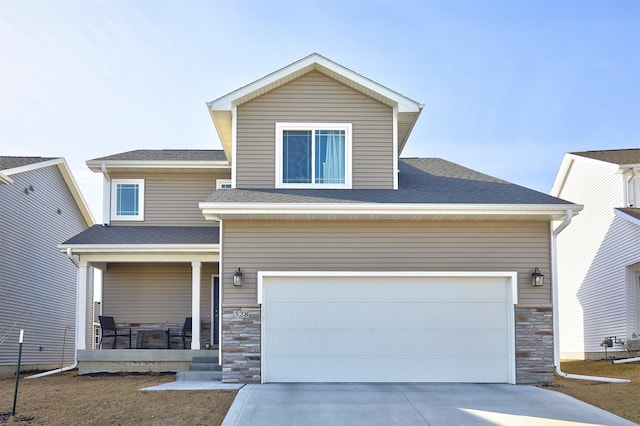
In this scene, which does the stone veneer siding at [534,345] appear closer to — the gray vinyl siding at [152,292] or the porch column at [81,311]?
the gray vinyl siding at [152,292]

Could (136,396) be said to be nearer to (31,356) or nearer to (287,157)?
(287,157)

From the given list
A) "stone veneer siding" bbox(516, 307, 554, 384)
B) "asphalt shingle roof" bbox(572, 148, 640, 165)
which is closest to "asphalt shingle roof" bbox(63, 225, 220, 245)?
"stone veneer siding" bbox(516, 307, 554, 384)

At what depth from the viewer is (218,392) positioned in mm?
11383

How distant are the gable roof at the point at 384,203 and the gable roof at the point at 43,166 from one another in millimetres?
7183

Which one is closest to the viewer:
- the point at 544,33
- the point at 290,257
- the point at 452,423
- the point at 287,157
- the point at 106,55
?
the point at 452,423

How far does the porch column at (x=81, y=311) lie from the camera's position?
15648 mm

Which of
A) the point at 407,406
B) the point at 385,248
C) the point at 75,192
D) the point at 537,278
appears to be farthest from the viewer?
Answer: the point at 75,192

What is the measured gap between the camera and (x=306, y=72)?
14.3 meters

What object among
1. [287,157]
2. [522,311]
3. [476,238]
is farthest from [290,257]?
[522,311]

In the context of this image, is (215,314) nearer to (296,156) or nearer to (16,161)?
(296,156)

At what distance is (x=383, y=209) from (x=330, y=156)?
2.01 metres

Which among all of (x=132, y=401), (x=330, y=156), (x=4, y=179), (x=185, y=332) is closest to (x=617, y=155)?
(x=330, y=156)

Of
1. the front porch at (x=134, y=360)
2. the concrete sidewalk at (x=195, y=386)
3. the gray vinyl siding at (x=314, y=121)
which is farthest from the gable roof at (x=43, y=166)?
the concrete sidewalk at (x=195, y=386)

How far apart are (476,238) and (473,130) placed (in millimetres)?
8286
